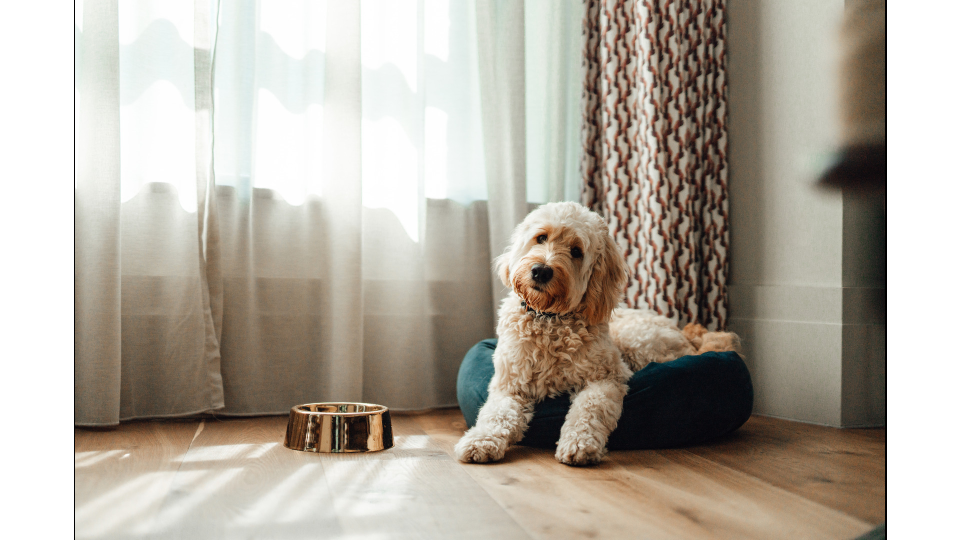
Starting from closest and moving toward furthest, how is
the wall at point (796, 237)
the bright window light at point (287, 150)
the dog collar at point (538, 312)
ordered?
the dog collar at point (538, 312)
the wall at point (796, 237)
the bright window light at point (287, 150)

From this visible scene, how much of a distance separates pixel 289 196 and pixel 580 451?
5.55 feet

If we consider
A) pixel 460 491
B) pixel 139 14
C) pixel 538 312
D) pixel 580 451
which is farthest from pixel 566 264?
pixel 139 14

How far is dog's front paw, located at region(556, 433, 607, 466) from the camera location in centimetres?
170

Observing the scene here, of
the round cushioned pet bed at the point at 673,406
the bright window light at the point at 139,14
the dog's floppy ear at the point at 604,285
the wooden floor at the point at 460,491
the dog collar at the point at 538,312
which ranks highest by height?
the bright window light at the point at 139,14

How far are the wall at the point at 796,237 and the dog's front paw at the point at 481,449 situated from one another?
4.64 ft

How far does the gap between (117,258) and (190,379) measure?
546 mm

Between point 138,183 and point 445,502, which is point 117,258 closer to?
point 138,183

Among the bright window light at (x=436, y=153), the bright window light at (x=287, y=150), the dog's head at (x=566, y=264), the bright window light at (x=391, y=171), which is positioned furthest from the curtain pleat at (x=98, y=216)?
the dog's head at (x=566, y=264)

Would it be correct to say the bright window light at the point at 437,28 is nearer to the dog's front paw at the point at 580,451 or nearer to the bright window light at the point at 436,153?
the bright window light at the point at 436,153

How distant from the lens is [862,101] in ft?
6.75

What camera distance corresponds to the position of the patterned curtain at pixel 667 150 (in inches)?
109

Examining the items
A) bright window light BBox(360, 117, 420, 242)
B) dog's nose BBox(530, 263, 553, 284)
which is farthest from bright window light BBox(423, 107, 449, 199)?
dog's nose BBox(530, 263, 553, 284)

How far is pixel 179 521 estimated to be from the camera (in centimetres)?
129
